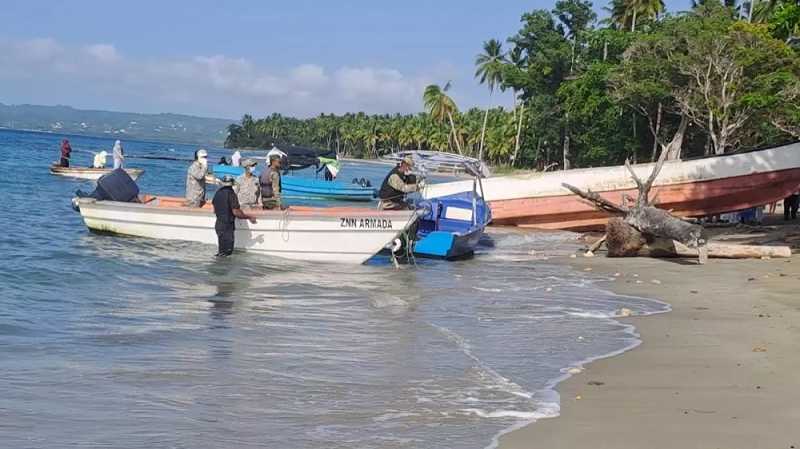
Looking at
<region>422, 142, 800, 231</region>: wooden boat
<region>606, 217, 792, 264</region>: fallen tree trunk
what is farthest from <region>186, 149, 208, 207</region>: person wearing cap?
<region>606, 217, 792, 264</region>: fallen tree trunk

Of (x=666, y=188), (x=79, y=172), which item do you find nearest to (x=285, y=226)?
(x=666, y=188)

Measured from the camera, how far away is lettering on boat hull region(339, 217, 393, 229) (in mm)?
14625

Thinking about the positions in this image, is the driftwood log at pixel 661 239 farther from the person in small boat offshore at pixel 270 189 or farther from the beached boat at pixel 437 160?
the person in small boat offshore at pixel 270 189

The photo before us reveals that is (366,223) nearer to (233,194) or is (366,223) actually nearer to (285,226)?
(285,226)

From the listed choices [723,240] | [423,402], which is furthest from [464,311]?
[723,240]

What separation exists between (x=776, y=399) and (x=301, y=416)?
3.34m

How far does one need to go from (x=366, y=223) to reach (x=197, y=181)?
346cm

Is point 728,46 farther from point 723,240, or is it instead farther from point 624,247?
point 624,247

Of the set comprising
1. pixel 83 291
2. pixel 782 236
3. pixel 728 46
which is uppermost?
pixel 728 46

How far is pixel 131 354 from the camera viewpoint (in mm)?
7652

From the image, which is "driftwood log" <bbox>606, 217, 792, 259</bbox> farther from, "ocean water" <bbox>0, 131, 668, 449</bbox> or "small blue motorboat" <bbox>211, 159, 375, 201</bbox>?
"small blue motorboat" <bbox>211, 159, 375, 201</bbox>

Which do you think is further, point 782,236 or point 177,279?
point 782,236

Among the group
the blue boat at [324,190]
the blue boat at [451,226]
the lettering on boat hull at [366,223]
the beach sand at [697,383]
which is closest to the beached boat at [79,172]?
the blue boat at [324,190]

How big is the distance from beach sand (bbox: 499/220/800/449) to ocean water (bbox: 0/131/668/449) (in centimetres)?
33
